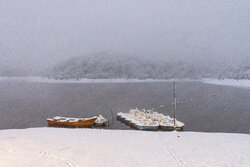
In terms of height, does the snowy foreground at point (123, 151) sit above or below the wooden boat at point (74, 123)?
above

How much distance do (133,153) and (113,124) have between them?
24.9 m

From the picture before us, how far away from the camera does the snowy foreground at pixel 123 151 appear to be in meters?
10.6

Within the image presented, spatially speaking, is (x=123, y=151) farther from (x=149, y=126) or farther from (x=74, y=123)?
(x=74, y=123)

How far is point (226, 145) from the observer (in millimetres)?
15023

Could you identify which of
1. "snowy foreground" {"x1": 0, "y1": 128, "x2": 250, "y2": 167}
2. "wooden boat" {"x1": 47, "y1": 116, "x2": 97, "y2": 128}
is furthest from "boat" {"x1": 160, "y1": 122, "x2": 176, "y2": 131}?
"snowy foreground" {"x1": 0, "y1": 128, "x2": 250, "y2": 167}

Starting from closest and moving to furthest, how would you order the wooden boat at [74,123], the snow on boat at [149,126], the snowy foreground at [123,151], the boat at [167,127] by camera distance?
the snowy foreground at [123,151] < the snow on boat at [149,126] < the boat at [167,127] < the wooden boat at [74,123]

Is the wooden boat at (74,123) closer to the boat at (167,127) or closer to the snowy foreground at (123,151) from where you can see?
the boat at (167,127)

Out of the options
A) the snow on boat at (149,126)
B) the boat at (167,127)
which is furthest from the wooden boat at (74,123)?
the boat at (167,127)

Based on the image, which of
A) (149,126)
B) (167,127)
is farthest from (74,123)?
(167,127)

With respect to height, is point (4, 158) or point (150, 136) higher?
point (4, 158)

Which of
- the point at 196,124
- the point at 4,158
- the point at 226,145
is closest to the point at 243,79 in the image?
the point at 196,124

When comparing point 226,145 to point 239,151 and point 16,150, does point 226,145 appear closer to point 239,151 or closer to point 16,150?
point 239,151

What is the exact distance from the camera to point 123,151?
1277 centimetres

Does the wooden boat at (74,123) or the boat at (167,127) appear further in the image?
the wooden boat at (74,123)
